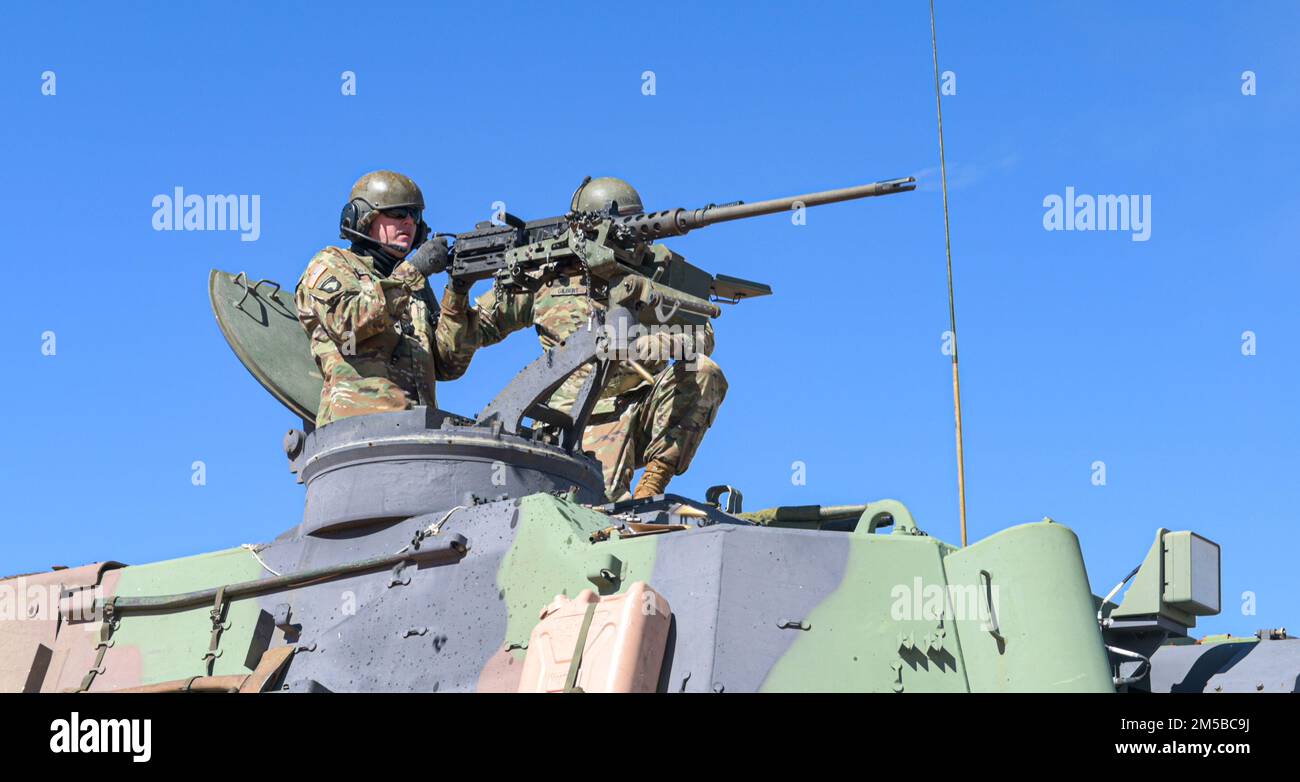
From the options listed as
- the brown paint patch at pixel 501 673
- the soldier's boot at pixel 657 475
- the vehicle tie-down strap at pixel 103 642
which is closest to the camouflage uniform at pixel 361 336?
the vehicle tie-down strap at pixel 103 642

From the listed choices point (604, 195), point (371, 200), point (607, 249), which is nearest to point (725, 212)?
point (607, 249)

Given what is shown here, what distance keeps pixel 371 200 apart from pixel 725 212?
2810 mm

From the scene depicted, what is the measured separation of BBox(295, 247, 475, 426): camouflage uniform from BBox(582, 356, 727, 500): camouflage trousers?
7.52 feet

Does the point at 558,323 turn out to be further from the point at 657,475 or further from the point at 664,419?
the point at 657,475

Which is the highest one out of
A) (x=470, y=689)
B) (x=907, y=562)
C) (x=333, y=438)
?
(x=333, y=438)

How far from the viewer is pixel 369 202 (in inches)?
561

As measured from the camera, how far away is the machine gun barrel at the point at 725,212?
13.4m

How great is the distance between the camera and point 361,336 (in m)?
13.3

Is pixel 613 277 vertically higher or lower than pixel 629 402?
higher

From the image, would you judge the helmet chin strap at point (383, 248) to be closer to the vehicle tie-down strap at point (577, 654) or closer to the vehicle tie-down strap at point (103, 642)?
the vehicle tie-down strap at point (103, 642)

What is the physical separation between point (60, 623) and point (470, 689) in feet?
14.5

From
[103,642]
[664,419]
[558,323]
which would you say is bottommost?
[103,642]
